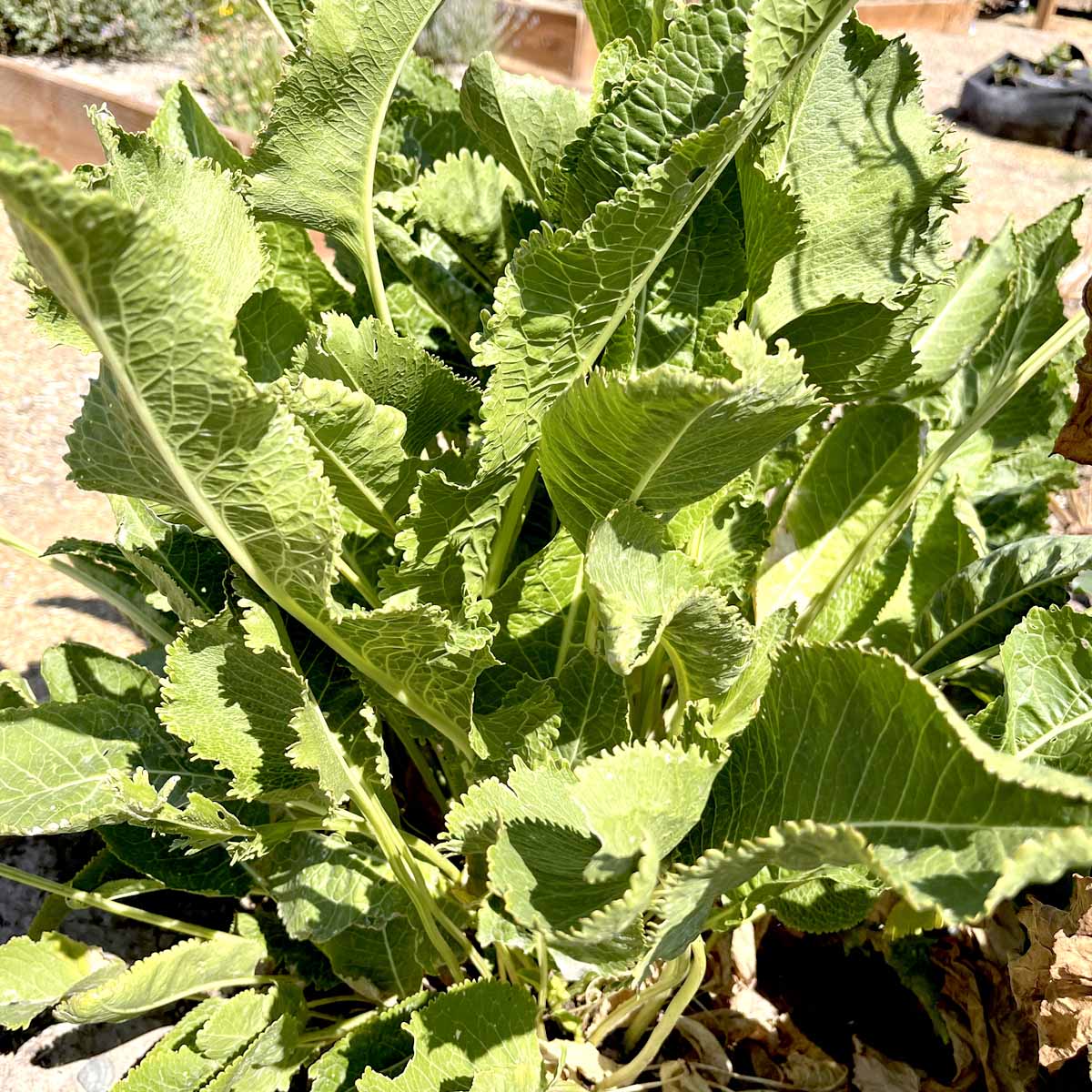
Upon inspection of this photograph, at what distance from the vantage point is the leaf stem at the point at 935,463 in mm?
1297

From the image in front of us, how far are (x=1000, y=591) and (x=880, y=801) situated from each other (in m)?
0.57

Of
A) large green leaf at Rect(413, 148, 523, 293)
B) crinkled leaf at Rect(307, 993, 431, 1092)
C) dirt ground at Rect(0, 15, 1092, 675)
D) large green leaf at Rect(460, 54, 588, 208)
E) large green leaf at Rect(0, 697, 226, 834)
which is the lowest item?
dirt ground at Rect(0, 15, 1092, 675)

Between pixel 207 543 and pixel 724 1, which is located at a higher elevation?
pixel 724 1

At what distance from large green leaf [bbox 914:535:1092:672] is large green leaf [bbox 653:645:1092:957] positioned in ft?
1.51

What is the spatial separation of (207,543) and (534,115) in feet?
1.97

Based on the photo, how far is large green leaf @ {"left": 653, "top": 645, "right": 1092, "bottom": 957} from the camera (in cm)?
64

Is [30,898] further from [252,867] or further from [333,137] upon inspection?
[333,137]

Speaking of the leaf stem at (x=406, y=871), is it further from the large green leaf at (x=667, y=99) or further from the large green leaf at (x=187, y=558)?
the large green leaf at (x=667, y=99)

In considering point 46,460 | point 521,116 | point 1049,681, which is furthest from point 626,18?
point 46,460

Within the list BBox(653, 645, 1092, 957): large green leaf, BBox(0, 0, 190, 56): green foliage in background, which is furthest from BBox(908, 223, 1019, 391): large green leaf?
BBox(0, 0, 190, 56): green foliage in background

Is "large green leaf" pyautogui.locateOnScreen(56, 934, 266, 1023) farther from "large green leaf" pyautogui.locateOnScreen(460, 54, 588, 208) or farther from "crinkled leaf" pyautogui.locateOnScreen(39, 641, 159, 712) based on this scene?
"large green leaf" pyautogui.locateOnScreen(460, 54, 588, 208)

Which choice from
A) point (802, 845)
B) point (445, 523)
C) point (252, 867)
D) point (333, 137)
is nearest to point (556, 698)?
point (445, 523)

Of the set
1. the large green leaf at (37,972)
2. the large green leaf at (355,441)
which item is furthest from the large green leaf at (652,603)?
the large green leaf at (37,972)

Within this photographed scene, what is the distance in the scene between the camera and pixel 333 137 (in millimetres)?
1046
